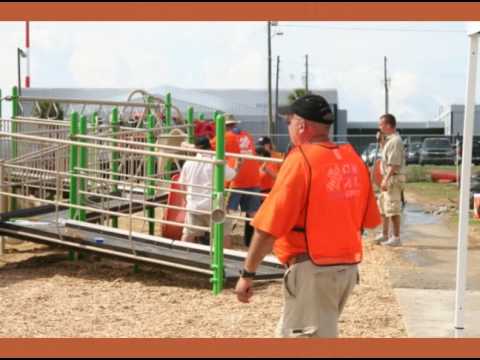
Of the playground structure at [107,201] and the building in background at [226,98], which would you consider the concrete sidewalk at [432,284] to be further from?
the building in background at [226,98]

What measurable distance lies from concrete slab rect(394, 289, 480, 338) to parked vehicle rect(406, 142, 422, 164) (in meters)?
27.3

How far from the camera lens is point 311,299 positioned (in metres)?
4.09

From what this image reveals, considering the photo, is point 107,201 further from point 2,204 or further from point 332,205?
point 332,205

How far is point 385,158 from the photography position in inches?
427

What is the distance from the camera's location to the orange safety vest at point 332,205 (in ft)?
13.0

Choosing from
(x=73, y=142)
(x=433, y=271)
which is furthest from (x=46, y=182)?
(x=433, y=271)

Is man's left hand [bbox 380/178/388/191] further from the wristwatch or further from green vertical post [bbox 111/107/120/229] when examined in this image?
the wristwatch

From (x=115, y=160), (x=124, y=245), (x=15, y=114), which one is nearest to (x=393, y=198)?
(x=115, y=160)

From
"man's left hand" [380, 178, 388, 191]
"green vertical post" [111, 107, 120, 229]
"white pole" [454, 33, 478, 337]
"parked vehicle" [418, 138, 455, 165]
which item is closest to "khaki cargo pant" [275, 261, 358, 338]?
"white pole" [454, 33, 478, 337]

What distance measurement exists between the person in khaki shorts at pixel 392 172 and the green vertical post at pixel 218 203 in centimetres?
344

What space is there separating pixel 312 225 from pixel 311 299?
0.38 m

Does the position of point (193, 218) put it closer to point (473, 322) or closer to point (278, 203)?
point (473, 322)

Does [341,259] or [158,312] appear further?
[158,312]

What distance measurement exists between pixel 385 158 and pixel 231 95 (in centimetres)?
4414
